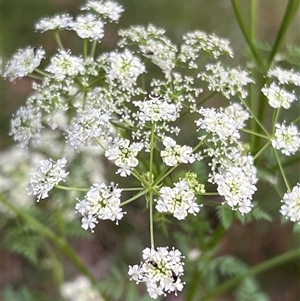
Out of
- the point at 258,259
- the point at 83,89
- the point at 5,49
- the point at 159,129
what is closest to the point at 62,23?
the point at 83,89

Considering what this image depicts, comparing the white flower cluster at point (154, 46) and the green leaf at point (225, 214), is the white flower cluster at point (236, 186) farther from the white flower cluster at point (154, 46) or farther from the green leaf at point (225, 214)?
the white flower cluster at point (154, 46)

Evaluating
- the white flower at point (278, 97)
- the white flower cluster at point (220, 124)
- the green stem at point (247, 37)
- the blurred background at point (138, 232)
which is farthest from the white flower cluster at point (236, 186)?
the blurred background at point (138, 232)

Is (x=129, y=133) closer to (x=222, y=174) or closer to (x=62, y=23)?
(x=222, y=174)

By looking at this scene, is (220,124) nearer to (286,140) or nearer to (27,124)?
(286,140)

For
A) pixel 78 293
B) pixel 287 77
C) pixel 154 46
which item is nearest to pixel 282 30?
pixel 287 77

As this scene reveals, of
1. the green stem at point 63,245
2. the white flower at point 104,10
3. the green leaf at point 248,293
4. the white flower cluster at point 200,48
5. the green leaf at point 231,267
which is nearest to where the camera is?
the white flower cluster at point 200,48

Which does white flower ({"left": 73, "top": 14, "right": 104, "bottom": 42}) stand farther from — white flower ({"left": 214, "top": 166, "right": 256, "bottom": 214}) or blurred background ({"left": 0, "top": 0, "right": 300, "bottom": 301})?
blurred background ({"left": 0, "top": 0, "right": 300, "bottom": 301})

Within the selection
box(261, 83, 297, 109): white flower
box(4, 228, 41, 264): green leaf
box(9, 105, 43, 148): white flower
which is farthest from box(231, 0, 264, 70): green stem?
box(4, 228, 41, 264): green leaf
